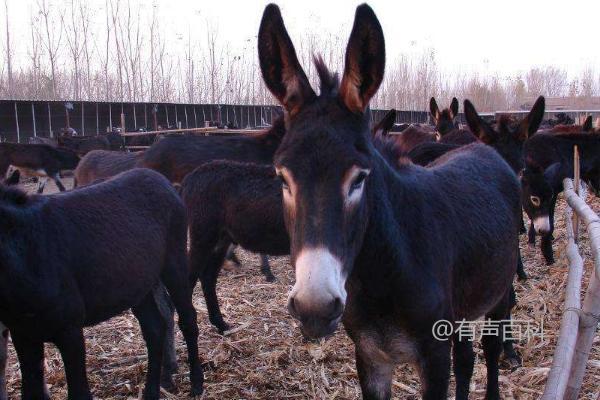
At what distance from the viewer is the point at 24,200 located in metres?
3.00

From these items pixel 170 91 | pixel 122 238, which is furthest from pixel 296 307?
pixel 170 91

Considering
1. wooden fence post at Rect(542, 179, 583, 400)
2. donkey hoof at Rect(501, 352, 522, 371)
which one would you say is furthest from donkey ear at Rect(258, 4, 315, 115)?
donkey hoof at Rect(501, 352, 522, 371)

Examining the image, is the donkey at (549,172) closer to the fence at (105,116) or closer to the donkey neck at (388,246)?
the donkey neck at (388,246)

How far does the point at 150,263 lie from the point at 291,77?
212 cm

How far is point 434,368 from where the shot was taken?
2.17 m

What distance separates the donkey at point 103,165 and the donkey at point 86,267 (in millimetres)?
4464

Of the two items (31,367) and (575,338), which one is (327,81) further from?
(31,367)

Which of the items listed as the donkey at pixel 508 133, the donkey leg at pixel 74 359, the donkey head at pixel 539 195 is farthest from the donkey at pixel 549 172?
the donkey leg at pixel 74 359

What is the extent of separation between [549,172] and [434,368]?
617 centimetres

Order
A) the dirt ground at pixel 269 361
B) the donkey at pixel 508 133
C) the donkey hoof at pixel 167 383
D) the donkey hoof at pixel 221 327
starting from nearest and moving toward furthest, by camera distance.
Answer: the dirt ground at pixel 269 361
the donkey hoof at pixel 167 383
the donkey at pixel 508 133
the donkey hoof at pixel 221 327

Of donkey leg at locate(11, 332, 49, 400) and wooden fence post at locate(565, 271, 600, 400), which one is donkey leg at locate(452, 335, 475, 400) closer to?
wooden fence post at locate(565, 271, 600, 400)

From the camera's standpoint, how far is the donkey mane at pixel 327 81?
78.5 inches

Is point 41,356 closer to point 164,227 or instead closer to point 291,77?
point 164,227

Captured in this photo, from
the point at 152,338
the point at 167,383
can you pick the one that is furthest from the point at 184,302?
the point at 167,383
